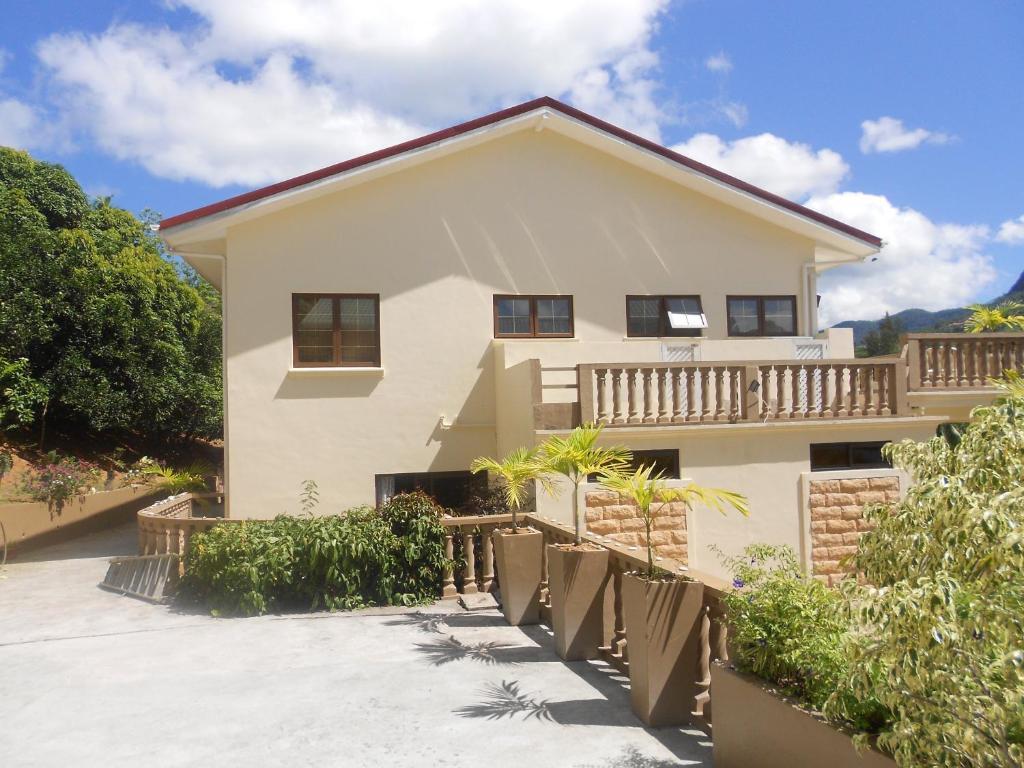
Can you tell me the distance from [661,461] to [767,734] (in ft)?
27.1

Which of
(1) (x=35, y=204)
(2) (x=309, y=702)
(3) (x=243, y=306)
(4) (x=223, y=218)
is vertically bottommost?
(2) (x=309, y=702)

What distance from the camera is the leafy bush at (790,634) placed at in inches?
163

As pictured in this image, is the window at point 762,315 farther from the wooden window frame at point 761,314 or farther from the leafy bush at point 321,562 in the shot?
the leafy bush at point 321,562

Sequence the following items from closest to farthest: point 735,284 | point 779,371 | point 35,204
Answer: point 779,371, point 735,284, point 35,204

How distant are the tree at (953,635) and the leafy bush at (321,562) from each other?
23.6 feet

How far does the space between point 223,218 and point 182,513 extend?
5.14 m

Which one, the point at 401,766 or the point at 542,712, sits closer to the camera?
the point at 401,766

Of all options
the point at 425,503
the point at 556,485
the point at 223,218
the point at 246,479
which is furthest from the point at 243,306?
the point at 556,485

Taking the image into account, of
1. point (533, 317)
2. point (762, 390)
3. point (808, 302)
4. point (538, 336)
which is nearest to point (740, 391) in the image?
point (762, 390)

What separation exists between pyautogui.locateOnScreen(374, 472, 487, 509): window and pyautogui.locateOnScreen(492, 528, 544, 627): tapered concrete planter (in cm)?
486

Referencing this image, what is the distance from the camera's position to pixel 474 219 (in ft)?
47.0

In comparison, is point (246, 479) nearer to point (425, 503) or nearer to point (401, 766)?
point (425, 503)

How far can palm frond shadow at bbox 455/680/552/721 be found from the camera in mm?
6016

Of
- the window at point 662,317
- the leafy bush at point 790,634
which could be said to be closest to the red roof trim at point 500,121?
the window at point 662,317
